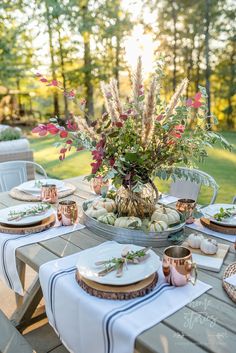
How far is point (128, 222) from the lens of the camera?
61.4 inches

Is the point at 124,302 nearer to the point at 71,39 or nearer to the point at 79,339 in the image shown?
the point at 79,339

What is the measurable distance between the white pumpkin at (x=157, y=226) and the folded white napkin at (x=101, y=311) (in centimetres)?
25

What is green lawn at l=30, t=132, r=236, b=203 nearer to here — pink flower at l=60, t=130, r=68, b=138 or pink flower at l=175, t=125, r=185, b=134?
pink flower at l=175, t=125, r=185, b=134

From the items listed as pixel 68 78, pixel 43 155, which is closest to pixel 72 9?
pixel 68 78

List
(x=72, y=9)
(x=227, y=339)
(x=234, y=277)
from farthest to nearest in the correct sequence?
(x=72, y=9) → (x=234, y=277) → (x=227, y=339)

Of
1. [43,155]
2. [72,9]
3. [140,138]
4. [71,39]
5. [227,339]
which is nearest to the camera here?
[227,339]

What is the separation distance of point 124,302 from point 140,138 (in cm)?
67

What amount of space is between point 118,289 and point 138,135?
641 mm

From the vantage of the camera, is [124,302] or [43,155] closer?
[124,302]

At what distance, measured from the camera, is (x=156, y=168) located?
1541 mm

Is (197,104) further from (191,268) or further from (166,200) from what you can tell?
(166,200)

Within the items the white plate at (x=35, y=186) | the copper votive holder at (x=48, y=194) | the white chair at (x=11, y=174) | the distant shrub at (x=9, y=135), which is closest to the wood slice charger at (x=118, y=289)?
the copper votive holder at (x=48, y=194)

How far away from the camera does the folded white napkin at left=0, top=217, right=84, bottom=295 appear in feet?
5.10

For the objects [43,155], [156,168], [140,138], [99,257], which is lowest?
[43,155]
